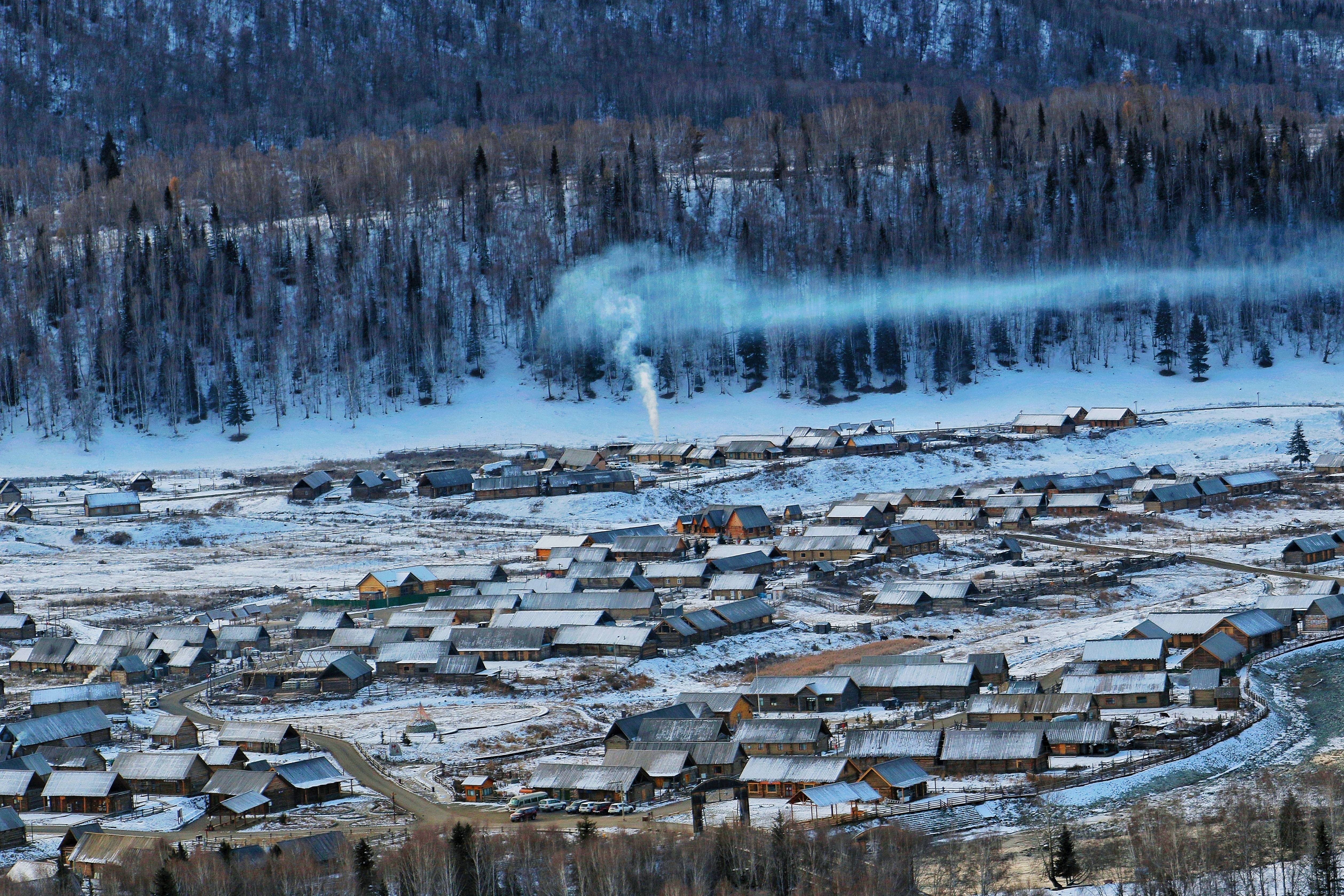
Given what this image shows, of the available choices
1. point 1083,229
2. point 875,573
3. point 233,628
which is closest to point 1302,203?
point 1083,229

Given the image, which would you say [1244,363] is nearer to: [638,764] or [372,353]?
[372,353]

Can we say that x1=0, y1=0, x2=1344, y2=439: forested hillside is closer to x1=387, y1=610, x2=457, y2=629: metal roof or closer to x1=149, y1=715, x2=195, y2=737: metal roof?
x1=387, y1=610, x2=457, y2=629: metal roof

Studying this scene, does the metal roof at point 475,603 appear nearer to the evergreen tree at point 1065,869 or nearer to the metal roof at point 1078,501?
the metal roof at point 1078,501

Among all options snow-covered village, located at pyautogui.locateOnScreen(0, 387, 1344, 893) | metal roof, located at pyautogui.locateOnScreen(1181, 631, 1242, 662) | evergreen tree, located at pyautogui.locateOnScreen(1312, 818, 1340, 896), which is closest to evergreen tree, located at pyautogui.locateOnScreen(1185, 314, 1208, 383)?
snow-covered village, located at pyautogui.locateOnScreen(0, 387, 1344, 893)

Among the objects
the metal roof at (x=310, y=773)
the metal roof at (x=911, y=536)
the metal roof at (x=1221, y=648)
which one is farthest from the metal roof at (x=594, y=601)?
the metal roof at (x=310, y=773)

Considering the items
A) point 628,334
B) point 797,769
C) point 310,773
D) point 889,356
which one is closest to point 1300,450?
point 889,356

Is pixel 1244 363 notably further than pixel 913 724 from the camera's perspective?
Yes
